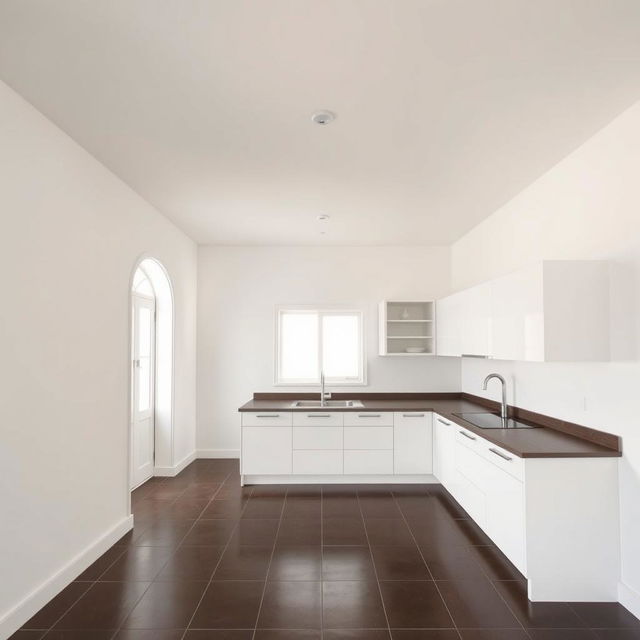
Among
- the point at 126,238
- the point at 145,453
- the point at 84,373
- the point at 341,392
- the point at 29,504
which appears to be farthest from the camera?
the point at 341,392

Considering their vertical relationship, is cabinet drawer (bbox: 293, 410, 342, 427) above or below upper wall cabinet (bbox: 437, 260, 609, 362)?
below

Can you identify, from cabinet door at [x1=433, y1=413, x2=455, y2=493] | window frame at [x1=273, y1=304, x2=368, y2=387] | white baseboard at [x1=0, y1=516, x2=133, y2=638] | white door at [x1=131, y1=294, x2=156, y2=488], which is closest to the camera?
white baseboard at [x1=0, y1=516, x2=133, y2=638]

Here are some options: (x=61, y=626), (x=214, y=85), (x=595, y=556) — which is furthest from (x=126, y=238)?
(x=595, y=556)

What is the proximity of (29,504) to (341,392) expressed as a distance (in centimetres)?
383

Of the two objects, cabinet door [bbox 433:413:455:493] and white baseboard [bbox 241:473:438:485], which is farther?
white baseboard [bbox 241:473:438:485]

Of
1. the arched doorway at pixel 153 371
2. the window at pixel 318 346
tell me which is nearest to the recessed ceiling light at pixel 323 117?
the arched doorway at pixel 153 371

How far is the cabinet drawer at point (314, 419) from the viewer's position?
4891 millimetres

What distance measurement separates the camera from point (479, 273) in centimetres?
499

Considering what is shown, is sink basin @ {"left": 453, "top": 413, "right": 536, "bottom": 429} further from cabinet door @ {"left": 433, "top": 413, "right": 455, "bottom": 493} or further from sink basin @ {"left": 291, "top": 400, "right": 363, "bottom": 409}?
sink basin @ {"left": 291, "top": 400, "right": 363, "bottom": 409}

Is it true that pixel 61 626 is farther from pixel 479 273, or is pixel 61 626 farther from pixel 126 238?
pixel 479 273

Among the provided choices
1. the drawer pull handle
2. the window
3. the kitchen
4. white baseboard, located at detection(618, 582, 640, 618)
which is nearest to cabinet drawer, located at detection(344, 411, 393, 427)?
the kitchen

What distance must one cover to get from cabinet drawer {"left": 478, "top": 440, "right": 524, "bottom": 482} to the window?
2619 millimetres

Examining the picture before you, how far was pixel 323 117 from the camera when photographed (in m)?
2.69

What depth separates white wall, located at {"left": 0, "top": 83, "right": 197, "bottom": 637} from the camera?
7.92ft
